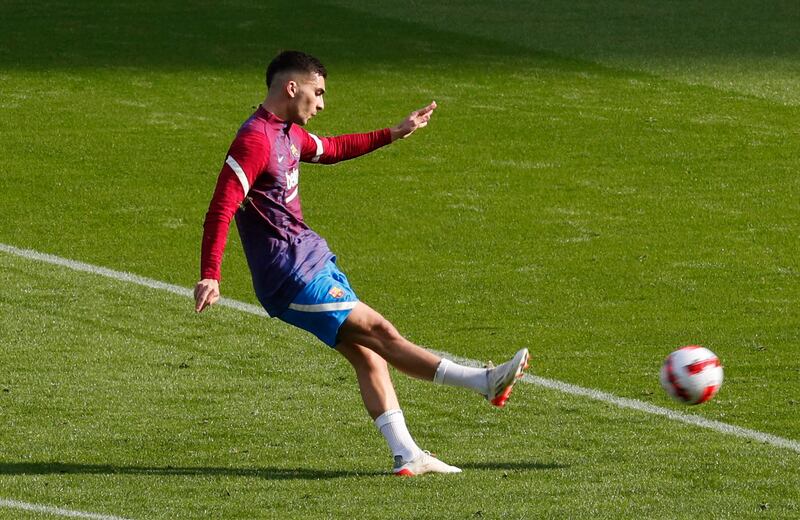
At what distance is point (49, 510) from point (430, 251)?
20.5 ft

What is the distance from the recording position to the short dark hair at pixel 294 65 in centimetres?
762

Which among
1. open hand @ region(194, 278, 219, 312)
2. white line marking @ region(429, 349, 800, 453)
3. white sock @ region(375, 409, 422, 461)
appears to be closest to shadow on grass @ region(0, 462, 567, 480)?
white sock @ region(375, 409, 422, 461)

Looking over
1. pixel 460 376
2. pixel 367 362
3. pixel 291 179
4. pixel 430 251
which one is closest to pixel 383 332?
pixel 367 362

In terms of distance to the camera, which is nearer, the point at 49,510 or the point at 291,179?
the point at 49,510

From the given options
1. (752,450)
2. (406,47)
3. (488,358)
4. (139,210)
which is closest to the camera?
(752,450)

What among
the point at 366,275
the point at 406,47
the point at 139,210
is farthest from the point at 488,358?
the point at 406,47

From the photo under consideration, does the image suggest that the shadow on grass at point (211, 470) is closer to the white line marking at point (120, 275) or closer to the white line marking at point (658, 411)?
the white line marking at point (658, 411)

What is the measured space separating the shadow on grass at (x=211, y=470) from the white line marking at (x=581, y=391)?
3.98 ft

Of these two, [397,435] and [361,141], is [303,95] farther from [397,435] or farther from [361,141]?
[397,435]

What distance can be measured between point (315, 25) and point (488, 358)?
1140 cm

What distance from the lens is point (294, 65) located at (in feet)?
25.0

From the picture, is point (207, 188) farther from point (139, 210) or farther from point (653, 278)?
point (653, 278)

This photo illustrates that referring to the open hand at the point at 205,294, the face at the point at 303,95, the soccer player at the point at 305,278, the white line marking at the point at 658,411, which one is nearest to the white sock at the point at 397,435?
the soccer player at the point at 305,278

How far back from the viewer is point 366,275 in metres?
12.2
